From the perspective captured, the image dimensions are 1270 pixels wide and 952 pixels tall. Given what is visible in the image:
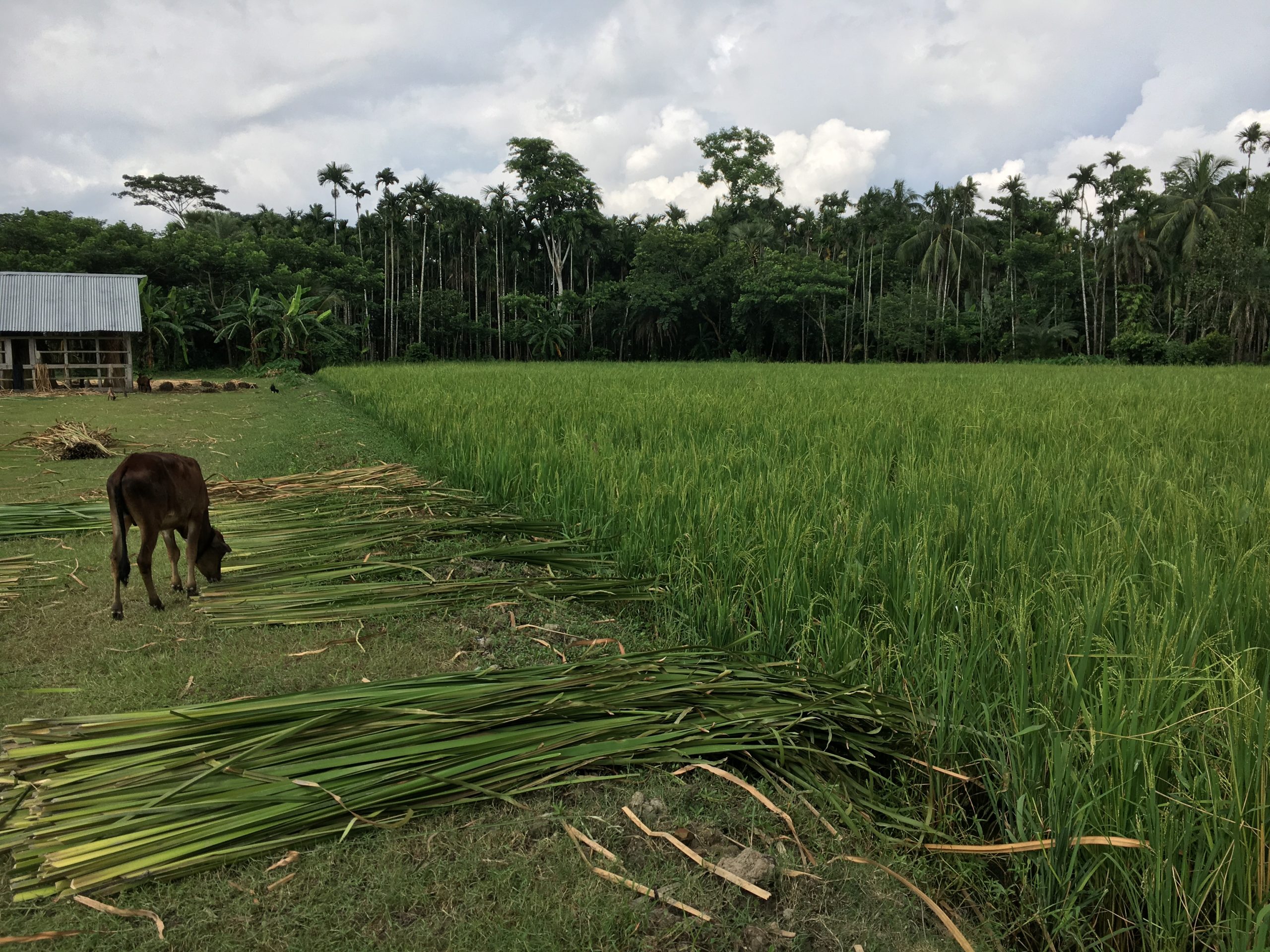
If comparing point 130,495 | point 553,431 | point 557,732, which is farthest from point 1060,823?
point 553,431

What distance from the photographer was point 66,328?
14.5m

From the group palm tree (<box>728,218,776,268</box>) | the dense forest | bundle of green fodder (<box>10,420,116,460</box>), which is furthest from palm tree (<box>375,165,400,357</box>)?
bundle of green fodder (<box>10,420,116,460</box>)

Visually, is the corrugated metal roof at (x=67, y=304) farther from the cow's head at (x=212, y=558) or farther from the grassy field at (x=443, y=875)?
the grassy field at (x=443, y=875)

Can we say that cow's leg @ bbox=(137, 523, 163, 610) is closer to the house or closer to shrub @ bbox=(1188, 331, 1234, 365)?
the house

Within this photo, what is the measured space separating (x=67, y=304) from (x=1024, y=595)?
18.5 metres

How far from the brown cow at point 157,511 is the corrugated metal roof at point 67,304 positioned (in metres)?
15.3

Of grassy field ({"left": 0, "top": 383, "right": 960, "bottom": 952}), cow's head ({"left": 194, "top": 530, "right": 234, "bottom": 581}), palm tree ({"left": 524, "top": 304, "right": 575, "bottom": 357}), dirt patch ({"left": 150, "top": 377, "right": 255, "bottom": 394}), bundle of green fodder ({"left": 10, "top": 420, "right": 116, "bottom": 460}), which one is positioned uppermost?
palm tree ({"left": 524, "top": 304, "right": 575, "bottom": 357})

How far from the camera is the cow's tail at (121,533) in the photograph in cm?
212

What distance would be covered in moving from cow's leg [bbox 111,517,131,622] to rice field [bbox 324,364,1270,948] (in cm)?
161

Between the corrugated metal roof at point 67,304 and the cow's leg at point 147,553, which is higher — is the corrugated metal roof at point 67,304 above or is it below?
above

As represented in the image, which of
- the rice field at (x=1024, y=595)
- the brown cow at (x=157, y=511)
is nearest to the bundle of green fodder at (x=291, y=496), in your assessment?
the rice field at (x=1024, y=595)

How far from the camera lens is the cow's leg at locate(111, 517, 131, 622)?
2.13 metres

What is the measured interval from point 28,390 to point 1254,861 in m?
18.7

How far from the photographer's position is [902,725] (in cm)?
163
